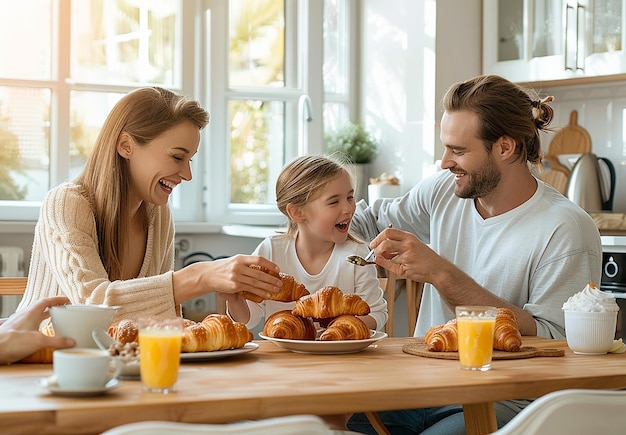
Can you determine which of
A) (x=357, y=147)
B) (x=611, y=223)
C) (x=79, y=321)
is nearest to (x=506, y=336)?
(x=79, y=321)

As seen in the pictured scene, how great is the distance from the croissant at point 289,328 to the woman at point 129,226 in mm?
77

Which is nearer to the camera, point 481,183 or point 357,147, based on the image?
point 481,183

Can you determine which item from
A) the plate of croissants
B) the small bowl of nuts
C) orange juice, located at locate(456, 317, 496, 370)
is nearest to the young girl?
the plate of croissants

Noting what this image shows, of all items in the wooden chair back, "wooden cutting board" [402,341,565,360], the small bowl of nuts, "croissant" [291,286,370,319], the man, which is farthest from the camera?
the wooden chair back

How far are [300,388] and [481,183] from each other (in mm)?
1206

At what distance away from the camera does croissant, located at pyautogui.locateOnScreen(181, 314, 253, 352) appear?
1.61m

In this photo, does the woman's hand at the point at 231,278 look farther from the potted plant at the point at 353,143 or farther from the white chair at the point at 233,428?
the potted plant at the point at 353,143

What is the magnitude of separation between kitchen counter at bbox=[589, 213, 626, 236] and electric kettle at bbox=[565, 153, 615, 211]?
0.59 feet

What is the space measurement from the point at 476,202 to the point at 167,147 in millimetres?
837

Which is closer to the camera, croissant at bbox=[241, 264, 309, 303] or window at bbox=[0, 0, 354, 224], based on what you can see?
croissant at bbox=[241, 264, 309, 303]

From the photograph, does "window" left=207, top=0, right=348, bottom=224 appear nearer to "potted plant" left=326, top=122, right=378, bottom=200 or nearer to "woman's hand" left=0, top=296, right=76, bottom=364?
"potted plant" left=326, top=122, right=378, bottom=200

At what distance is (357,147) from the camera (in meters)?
4.55

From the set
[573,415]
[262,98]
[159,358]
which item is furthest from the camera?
[262,98]

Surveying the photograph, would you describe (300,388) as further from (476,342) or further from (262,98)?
(262,98)
